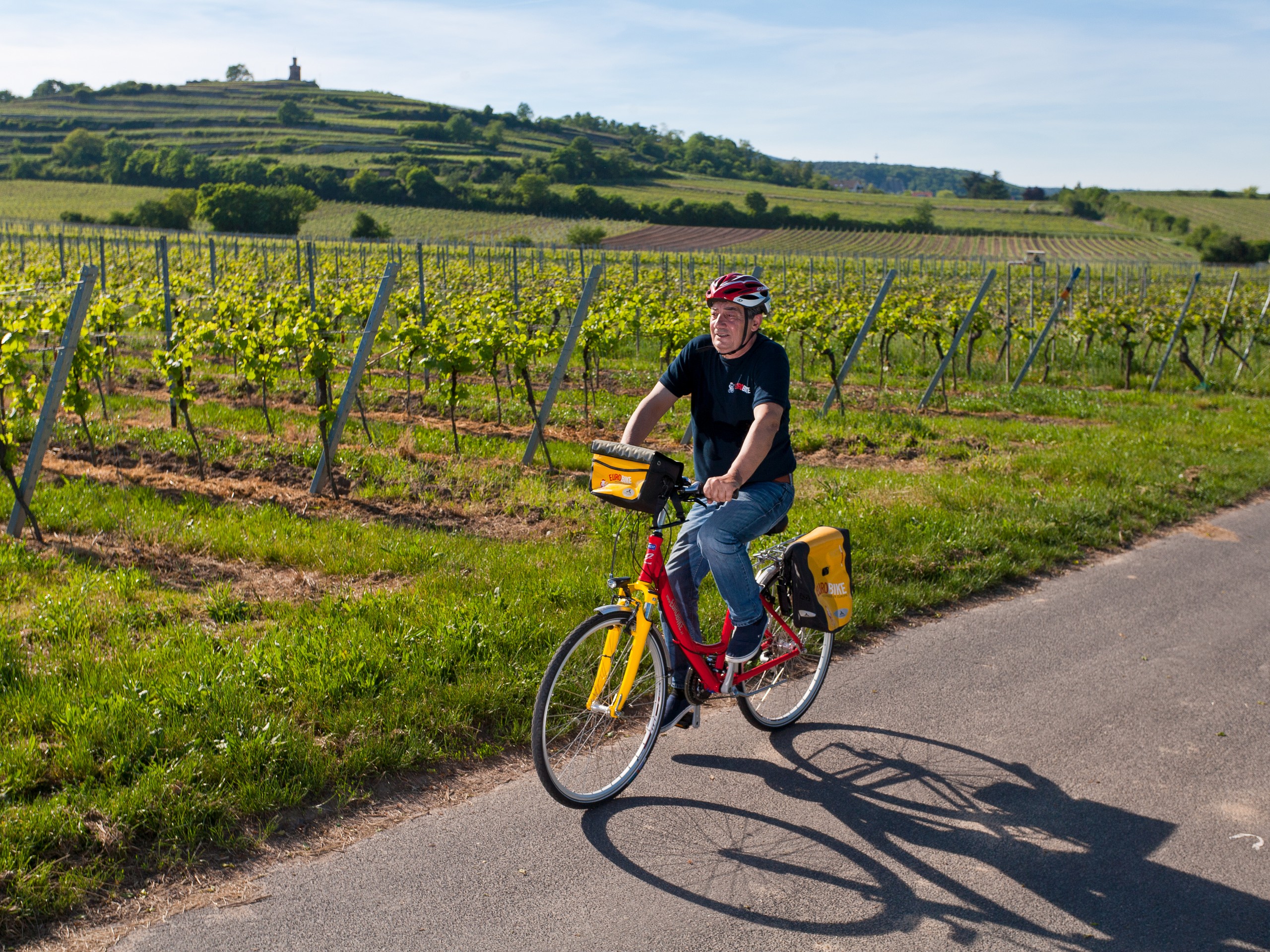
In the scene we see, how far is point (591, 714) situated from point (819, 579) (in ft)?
3.64

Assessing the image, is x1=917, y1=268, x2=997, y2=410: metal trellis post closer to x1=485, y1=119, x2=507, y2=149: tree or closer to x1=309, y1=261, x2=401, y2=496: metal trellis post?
x1=309, y1=261, x2=401, y2=496: metal trellis post

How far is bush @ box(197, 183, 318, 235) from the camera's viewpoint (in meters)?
75.6

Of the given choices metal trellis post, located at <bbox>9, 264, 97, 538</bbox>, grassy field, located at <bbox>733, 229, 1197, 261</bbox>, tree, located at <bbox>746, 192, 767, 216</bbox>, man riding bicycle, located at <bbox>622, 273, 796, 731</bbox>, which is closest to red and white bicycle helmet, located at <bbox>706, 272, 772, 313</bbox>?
man riding bicycle, located at <bbox>622, 273, 796, 731</bbox>

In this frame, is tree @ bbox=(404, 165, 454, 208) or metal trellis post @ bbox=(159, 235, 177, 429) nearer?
metal trellis post @ bbox=(159, 235, 177, 429)

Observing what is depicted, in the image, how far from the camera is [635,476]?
3.66 m

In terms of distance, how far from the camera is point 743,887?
11.1ft

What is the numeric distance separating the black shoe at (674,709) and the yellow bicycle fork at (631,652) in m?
0.27

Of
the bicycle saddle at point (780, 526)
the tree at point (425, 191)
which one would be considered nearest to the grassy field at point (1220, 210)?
the tree at point (425, 191)

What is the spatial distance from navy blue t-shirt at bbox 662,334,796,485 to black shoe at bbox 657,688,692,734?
0.89 meters

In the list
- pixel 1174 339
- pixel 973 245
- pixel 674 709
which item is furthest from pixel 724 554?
pixel 973 245

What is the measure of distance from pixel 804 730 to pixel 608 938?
1791mm

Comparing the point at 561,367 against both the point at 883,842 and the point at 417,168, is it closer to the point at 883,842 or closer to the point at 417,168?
the point at 883,842

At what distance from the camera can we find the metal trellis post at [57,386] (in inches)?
278

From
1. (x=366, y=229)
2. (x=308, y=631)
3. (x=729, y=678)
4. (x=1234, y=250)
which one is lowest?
(x=308, y=631)
